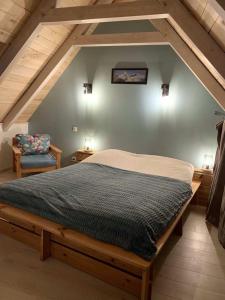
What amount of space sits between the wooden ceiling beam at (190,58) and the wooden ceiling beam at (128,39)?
0.09m

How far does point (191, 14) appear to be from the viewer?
2.27 metres

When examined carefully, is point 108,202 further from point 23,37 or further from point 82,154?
point 82,154

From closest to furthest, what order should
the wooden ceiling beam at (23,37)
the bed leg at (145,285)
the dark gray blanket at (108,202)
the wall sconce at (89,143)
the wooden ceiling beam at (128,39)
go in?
the bed leg at (145,285), the dark gray blanket at (108,202), the wooden ceiling beam at (23,37), the wooden ceiling beam at (128,39), the wall sconce at (89,143)

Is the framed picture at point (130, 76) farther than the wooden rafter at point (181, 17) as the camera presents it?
Yes

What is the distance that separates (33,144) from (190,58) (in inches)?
112

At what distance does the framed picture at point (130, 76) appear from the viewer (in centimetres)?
388

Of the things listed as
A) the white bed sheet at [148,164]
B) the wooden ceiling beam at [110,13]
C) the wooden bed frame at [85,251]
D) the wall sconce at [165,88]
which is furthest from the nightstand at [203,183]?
the wooden ceiling beam at [110,13]

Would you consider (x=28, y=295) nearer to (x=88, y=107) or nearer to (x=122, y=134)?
(x=122, y=134)

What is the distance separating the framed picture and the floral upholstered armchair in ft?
5.10

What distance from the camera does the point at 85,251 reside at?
79.2 inches

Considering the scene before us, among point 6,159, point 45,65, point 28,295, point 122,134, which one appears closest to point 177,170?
point 122,134

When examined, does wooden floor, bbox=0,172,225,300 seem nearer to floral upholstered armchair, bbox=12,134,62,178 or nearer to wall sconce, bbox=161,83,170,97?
floral upholstered armchair, bbox=12,134,62,178

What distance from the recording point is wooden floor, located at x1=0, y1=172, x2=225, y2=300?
179 centimetres

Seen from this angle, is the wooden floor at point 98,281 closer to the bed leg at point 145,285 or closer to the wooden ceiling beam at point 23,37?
the bed leg at point 145,285
